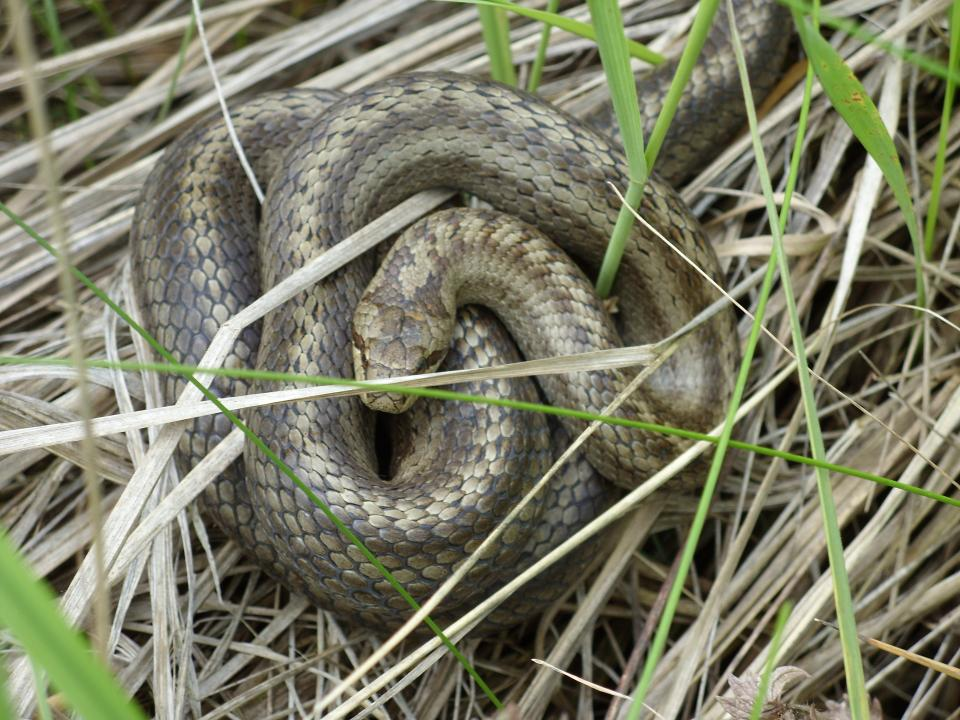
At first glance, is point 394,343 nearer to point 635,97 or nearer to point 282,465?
point 282,465

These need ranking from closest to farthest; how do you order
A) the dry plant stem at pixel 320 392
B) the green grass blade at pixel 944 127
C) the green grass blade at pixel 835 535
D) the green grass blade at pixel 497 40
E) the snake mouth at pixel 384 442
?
the green grass blade at pixel 835 535, the dry plant stem at pixel 320 392, the green grass blade at pixel 944 127, the green grass blade at pixel 497 40, the snake mouth at pixel 384 442


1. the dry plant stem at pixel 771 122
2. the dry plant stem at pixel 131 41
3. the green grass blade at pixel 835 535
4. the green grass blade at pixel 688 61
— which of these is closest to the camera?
the green grass blade at pixel 835 535

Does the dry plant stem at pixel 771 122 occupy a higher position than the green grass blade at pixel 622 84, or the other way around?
the green grass blade at pixel 622 84

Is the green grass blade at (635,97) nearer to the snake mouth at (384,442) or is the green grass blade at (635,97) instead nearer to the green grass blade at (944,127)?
the green grass blade at (944,127)

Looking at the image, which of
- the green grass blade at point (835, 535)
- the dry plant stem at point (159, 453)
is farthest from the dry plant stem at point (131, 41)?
the green grass blade at point (835, 535)

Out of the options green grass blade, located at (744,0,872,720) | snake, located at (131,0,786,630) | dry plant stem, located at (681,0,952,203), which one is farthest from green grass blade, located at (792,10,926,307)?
dry plant stem, located at (681,0,952,203)

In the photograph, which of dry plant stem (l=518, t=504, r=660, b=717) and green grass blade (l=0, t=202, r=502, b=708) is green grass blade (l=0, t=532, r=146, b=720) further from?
dry plant stem (l=518, t=504, r=660, b=717)


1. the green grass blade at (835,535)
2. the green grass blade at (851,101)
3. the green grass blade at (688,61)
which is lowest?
the green grass blade at (835,535)
